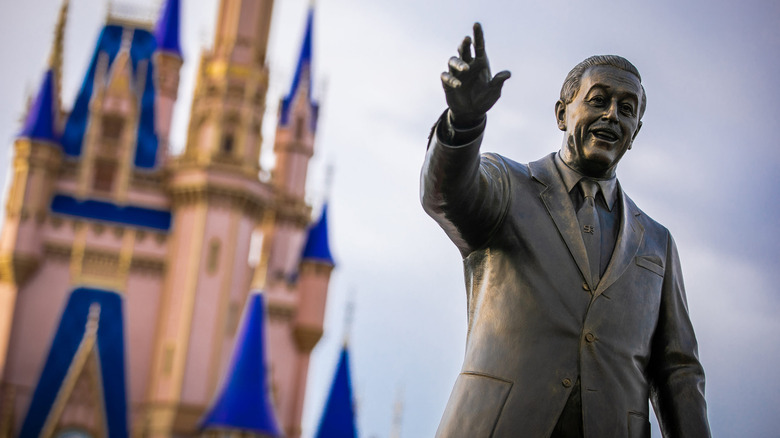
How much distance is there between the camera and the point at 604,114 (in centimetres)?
371

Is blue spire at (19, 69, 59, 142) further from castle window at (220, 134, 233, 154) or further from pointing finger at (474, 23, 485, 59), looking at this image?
pointing finger at (474, 23, 485, 59)

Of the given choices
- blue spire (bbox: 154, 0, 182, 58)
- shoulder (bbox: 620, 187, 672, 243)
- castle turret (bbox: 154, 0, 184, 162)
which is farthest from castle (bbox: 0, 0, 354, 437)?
shoulder (bbox: 620, 187, 672, 243)

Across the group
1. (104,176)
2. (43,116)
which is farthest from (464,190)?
(104,176)

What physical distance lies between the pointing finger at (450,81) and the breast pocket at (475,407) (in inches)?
33.5

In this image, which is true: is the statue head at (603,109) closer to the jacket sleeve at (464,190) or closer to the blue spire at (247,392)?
the jacket sleeve at (464,190)

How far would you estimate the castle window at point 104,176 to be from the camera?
39938 mm

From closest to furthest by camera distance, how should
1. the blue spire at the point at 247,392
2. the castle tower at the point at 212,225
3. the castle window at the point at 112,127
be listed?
the blue spire at the point at 247,392
the castle tower at the point at 212,225
the castle window at the point at 112,127

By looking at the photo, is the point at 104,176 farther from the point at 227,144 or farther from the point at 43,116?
the point at 227,144

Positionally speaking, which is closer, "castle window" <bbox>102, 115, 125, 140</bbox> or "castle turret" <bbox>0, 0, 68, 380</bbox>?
"castle turret" <bbox>0, 0, 68, 380</bbox>

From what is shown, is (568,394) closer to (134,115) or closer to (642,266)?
(642,266)

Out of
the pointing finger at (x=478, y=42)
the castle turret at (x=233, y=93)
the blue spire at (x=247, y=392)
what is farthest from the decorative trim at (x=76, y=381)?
the pointing finger at (x=478, y=42)

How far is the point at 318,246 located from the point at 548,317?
3702 cm

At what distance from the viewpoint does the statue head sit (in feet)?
12.2

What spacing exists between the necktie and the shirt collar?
0.06 feet
